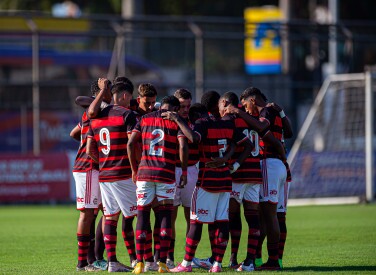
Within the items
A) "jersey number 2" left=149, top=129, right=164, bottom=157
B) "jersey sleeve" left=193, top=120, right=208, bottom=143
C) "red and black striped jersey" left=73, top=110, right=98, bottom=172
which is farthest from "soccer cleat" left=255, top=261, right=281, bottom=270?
"red and black striped jersey" left=73, top=110, right=98, bottom=172

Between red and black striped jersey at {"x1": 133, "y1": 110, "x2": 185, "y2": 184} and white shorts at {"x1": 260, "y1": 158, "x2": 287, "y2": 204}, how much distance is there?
137 centimetres

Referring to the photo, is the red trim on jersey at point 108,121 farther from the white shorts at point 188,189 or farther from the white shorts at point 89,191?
the white shorts at point 188,189

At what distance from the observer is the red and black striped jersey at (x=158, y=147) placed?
10.4m

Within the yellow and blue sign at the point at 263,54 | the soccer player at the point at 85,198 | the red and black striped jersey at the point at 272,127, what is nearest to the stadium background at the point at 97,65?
the yellow and blue sign at the point at 263,54

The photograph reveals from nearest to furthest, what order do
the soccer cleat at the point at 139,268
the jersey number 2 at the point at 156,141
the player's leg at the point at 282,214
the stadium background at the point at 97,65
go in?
1. the soccer cleat at the point at 139,268
2. the jersey number 2 at the point at 156,141
3. the player's leg at the point at 282,214
4. the stadium background at the point at 97,65

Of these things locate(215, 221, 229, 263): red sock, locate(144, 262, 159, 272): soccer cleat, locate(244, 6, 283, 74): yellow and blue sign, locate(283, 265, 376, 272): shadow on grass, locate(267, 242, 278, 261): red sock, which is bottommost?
locate(283, 265, 376, 272): shadow on grass

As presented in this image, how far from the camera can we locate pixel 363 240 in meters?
14.4

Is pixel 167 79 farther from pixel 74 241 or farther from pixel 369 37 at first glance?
pixel 74 241

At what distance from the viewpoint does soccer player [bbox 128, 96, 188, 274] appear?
1044 cm

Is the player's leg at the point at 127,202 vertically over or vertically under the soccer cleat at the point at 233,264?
over

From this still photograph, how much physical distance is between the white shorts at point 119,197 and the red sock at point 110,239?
5.1 inches

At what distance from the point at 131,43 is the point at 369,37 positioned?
9.23 meters

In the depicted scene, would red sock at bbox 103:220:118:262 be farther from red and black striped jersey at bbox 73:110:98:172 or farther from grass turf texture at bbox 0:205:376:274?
red and black striped jersey at bbox 73:110:98:172

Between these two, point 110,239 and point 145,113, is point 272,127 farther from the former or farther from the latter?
point 110,239
